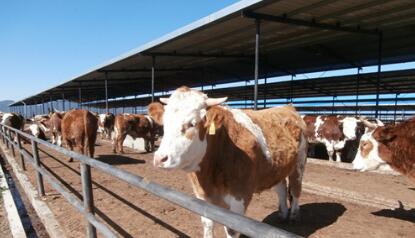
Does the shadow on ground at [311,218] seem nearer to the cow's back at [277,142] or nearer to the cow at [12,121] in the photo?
the cow's back at [277,142]

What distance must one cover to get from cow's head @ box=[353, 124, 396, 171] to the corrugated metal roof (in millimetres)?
4140

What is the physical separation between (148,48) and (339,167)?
760cm

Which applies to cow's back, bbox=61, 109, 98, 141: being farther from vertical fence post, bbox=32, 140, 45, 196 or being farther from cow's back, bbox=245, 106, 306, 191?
cow's back, bbox=245, 106, 306, 191

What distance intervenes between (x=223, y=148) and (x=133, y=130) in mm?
10959

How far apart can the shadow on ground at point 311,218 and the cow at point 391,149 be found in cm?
82

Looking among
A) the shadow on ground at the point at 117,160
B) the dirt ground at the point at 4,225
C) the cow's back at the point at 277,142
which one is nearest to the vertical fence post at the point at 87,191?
the cow's back at the point at 277,142

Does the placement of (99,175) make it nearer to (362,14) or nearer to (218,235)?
(218,235)

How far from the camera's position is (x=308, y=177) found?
7457 millimetres

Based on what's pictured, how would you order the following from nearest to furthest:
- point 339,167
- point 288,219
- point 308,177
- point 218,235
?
point 218,235, point 288,219, point 308,177, point 339,167

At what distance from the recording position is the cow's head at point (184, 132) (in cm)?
255

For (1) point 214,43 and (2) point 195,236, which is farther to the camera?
(1) point 214,43

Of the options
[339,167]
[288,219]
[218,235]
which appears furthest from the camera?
[339,167]

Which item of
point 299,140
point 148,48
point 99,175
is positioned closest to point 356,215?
point 299,140

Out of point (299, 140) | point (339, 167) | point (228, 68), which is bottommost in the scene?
point (339, 167)
